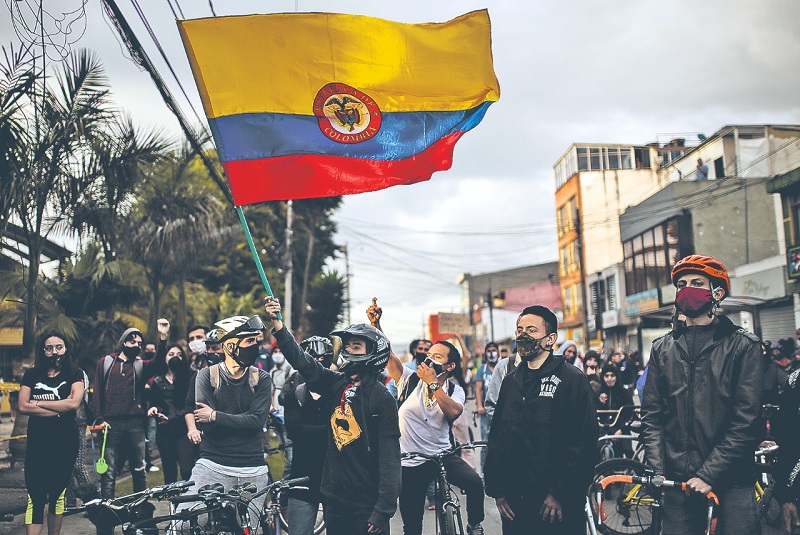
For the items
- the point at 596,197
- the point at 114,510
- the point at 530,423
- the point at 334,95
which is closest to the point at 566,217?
the point at 596,197

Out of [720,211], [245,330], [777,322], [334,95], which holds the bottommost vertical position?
[245,330]

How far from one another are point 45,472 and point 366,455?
3.61 metres

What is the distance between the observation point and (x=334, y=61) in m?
7.01

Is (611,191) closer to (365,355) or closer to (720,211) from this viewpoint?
(720,211)

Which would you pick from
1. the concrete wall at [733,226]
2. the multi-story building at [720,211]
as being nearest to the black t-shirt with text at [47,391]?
the multi-story building at [720,211]

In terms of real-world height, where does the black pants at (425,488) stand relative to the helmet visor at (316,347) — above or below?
below

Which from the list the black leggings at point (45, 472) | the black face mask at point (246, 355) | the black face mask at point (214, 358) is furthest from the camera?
the black face mask at point (214, 358)

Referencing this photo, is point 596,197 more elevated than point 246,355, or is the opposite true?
point 596,197

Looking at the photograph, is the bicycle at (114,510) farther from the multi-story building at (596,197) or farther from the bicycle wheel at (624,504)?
the multi-story building at (596,197)

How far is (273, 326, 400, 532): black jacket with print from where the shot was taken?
4.72 meters

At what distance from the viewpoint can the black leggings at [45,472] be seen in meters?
7.04

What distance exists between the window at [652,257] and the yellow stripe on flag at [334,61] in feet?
101

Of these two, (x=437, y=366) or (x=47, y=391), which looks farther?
(x=437, y=366)

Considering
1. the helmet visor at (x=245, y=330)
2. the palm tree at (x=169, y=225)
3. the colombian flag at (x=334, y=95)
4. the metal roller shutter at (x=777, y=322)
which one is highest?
the palm tree at (x=169, y=225)
